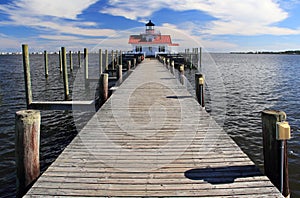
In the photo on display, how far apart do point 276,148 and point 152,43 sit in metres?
49.3

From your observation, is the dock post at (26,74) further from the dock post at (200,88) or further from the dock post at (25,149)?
the dock post at (25,149)

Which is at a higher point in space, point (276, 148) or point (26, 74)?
point (26, 74)

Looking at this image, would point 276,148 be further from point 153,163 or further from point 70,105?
point 70,105

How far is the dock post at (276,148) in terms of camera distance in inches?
165

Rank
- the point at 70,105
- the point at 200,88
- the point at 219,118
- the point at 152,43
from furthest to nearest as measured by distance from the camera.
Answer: the point at 152,43
the point at 219,118
the point at 200,88
the point at 70,105

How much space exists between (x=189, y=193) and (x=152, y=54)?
49289 millimetres

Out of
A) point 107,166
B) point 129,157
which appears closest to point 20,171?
point 107,166

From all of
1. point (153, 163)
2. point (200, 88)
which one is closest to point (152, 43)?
point (200, 88)

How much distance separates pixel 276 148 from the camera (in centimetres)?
434

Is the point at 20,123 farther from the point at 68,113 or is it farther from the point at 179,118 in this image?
the point at 68,113

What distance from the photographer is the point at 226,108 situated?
15242mm

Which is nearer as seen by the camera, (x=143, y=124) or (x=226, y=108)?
(x=143, y=124)

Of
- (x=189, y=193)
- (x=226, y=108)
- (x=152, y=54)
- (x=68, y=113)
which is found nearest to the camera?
(x=189, y=193)

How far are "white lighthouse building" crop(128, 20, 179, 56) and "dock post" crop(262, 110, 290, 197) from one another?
47727mm
